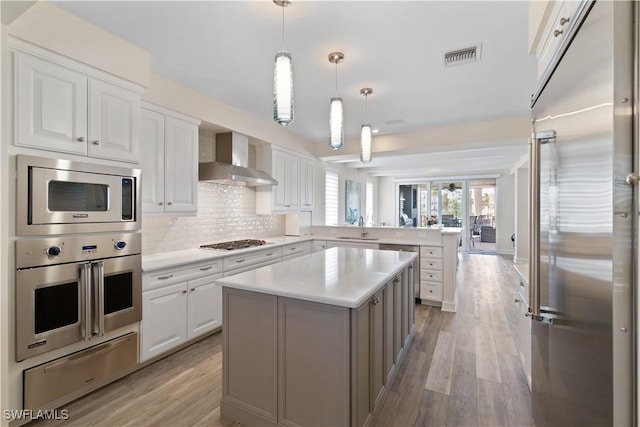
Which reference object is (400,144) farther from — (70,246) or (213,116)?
(70,246)

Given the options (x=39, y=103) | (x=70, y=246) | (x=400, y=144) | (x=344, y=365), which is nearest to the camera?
(x=344, y=365)

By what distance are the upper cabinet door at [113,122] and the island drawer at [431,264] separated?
366 cm

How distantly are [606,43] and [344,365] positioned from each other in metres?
1.58

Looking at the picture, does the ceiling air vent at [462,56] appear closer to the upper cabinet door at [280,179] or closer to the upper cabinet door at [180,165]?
the upper cabinet door at [180,165]

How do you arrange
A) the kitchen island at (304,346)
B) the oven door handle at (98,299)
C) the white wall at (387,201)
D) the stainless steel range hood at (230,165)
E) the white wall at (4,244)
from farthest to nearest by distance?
the white wall at (387,201) < the stainless steel range hood at (230,165) < the oven door handle at (98,299) < the white wall at (4,244) < the kitchen island at (304,346)

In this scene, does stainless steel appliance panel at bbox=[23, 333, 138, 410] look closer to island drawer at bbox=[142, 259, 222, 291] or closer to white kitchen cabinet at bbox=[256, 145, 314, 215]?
island drawer at bbox=[142, 259, 222, 291]

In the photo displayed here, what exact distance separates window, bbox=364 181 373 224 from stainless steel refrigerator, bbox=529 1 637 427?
8186 mm

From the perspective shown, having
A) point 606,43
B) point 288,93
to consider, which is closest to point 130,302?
point 288,93


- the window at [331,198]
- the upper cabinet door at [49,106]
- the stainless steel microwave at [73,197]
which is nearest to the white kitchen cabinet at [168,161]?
the stainless steel microwave at [73,197]

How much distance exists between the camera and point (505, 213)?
901cm

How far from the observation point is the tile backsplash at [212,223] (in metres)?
3.25

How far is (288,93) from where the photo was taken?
1.67 m
